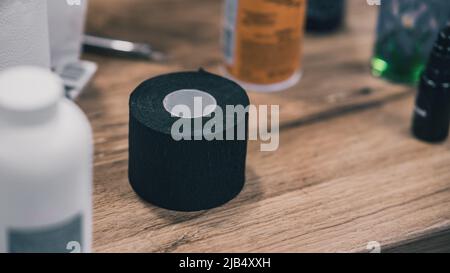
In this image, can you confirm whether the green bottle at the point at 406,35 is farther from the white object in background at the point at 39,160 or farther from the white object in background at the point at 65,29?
the white object in background at the point at 39,160

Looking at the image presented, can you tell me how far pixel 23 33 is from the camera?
2.19 ft

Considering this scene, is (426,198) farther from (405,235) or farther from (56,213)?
(56,213)

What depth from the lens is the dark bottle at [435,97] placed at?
0.72m

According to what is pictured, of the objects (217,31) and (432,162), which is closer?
(432,162)

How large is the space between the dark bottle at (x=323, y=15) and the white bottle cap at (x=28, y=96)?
481 millimetres

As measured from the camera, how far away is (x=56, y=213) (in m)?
0.53

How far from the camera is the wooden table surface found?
0.66 m

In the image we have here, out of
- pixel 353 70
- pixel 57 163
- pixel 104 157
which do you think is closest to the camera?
pixel 57 163

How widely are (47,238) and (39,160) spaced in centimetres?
7

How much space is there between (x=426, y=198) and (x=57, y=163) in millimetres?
342

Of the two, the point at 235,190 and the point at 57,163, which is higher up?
the point at 57,163
